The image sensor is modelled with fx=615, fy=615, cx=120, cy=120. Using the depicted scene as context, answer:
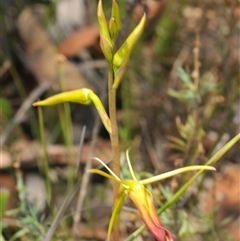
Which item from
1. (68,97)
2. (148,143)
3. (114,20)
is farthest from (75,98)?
(148,143)

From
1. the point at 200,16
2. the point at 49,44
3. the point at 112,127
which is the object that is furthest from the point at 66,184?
the point at 112,127

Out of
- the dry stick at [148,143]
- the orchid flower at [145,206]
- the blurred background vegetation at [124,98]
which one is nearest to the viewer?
the orchid flower at [145,206]

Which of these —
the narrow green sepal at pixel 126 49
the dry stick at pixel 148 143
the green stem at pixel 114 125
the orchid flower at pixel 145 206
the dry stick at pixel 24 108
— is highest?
the narrow green sepal at pixel 126 49

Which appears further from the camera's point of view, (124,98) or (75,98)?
(124,98)

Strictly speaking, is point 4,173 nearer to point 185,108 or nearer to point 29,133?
point 29,133

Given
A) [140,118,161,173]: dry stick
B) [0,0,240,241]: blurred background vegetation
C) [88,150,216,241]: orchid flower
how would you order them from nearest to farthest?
[88,150,216,241]: orchid flower
[0,0,240,241]: blurred background vegetation
[140,118,161,173]: dry stick

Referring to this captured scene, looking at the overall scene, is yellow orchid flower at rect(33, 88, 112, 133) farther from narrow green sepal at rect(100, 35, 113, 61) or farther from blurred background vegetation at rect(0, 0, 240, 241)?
blurred background vegetation at rect(0, 0, 240, 241)

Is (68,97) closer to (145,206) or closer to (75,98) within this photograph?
(75,98)

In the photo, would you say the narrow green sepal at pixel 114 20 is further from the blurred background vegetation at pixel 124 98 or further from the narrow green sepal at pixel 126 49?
the blurred background vegetation at pixel 124 98

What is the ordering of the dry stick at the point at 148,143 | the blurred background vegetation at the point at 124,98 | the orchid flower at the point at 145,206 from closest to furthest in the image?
1. the orchid flower at the point at 145,206
2. the blurred background vegetation at the point at 124,98
3. the dry stick at the point at 148,143

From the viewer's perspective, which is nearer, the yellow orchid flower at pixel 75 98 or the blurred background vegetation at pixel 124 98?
the yellow orchid flower at pixel 75 98

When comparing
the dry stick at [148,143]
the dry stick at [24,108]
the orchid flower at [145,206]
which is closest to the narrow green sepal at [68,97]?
the orchid flower at [145,206]

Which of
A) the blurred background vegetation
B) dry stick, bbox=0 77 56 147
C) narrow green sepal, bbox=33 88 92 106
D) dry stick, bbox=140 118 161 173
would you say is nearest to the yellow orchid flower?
narrow green sepal, bbox=33 88 92 106
